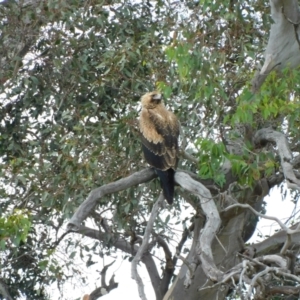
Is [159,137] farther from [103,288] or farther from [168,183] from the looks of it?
[103,288]

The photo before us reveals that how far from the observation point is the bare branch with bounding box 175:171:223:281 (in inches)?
196

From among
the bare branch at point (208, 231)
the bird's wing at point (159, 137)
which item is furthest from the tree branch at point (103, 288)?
the bare branch at point (208, 231)

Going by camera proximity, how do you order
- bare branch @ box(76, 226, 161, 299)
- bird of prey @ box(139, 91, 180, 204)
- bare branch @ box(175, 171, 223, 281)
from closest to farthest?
1. bare branch @ box(175, 171, 223, 281)
2. bird of prey @ box(139, 91, 180, 204)
3. bare branch @ box(76, 226, 161, 299)

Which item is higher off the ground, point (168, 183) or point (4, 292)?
point (4, 292)

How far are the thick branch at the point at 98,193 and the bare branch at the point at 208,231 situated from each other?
0.39m

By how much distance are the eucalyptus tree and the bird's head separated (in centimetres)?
15

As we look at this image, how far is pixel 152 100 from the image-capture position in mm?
7246

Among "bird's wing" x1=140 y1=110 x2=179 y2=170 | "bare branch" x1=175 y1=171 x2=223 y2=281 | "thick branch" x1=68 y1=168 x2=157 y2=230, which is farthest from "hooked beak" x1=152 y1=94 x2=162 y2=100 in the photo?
"bare branch" x1=175 y1=171 x2=223 y2=281

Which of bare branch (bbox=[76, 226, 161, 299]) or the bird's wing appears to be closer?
the bird's wing

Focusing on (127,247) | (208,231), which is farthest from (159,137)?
(127,247)

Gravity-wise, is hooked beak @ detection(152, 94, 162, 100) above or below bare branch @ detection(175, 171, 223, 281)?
above

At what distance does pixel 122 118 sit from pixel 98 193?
2.01 m

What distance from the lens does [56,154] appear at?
7.96m

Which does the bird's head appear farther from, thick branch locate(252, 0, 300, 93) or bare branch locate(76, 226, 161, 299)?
bare branch locate(76, 226, 161, 299)
